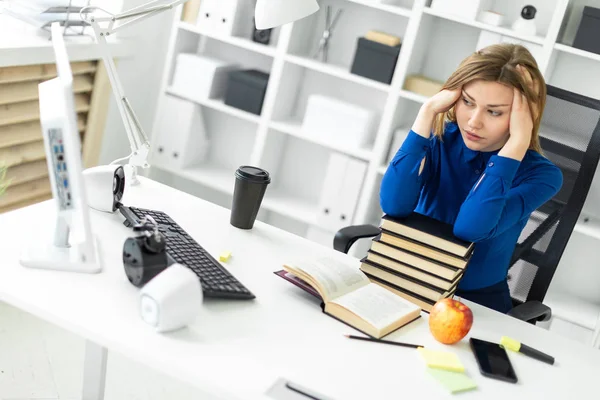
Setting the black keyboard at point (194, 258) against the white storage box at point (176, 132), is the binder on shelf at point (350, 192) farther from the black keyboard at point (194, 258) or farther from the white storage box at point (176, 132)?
the black keyboard at point (194, 258)

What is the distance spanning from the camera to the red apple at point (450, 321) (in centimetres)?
152

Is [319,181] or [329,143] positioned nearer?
[329,143]

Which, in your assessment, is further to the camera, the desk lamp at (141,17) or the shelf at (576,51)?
the shelf at (576,51)

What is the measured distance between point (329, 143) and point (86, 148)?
111 cm

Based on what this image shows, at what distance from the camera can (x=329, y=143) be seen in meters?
3.31

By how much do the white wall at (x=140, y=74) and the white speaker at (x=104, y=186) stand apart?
1793 mm

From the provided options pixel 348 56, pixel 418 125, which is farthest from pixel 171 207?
pixel 348 56

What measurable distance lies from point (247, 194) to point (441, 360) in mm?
664

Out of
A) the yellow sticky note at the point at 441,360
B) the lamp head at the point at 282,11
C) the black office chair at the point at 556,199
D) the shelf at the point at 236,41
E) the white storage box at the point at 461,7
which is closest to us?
the yellow sticky note at the point at 441,360

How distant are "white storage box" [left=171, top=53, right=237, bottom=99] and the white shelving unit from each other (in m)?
0.04

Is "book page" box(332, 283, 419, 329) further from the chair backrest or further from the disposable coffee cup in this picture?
the chair backrest

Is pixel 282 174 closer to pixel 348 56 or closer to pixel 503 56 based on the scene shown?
pixel 348 56

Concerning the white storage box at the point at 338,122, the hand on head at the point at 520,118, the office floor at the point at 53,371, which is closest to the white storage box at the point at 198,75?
the white storage box at the point at 338,122

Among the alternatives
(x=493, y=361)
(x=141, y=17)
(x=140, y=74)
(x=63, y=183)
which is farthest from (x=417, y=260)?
(x=140, y=74)
